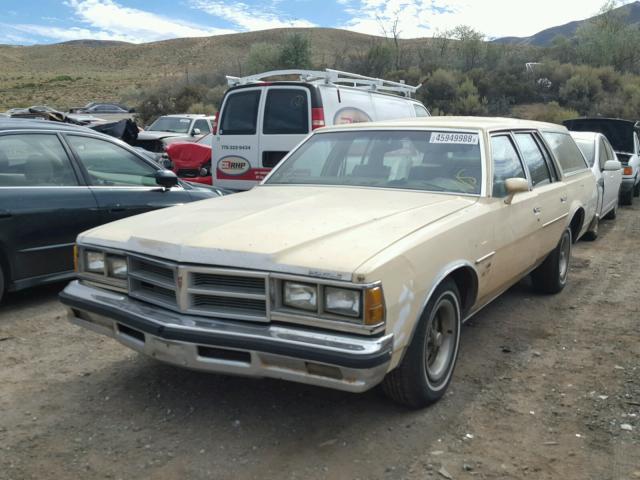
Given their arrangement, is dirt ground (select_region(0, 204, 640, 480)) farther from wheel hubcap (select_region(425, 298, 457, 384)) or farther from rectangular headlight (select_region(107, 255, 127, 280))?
rectangular headlight (select_region(107, 255, 127, 280))

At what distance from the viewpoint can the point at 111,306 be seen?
332 centimetres

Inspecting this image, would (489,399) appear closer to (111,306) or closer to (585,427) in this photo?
(585,427)

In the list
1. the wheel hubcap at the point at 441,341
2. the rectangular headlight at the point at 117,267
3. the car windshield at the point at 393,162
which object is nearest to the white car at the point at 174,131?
the car windshield at the point at 393,162

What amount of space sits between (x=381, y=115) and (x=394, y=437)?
277 inches

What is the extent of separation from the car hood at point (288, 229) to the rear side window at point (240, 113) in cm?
450

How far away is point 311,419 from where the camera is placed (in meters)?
3.34

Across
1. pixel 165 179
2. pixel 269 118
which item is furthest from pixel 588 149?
pixel 165 179

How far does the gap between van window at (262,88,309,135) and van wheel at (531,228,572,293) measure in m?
3.65

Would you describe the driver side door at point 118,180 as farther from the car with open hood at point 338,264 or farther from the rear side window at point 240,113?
the rear side window at point 240,113

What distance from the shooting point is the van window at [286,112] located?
8250 millimetres

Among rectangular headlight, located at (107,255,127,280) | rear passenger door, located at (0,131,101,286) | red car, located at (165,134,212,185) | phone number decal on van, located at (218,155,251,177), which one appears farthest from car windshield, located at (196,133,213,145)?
rectangular headlight, located at (107,255,127,280)

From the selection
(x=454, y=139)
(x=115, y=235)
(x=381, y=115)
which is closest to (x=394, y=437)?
(x=115, y=235)

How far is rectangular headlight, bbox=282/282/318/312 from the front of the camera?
287 centimetres

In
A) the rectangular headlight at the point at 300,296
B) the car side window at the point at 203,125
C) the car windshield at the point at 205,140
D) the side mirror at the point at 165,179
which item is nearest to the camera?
the rectangular headlight at the point at 300,296
